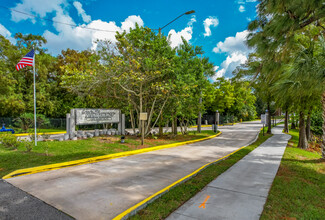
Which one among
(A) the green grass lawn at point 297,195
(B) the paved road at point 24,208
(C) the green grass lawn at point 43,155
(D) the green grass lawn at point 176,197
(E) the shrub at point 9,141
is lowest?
(A) the green grass lawn at point 297,195

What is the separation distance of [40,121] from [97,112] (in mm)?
8895

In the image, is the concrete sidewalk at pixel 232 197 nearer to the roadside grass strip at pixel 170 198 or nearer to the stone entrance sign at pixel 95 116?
the roadside grass strip at pixel 170 198

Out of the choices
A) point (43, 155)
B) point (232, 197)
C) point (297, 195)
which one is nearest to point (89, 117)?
point (43, 155)

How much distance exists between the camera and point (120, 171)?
22.9 feet

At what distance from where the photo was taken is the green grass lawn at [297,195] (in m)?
3.96

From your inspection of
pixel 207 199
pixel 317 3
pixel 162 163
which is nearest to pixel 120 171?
pixel 162 163

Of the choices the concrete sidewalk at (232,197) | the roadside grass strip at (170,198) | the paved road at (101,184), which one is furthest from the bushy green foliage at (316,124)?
the roadside grass strip at (170,198)

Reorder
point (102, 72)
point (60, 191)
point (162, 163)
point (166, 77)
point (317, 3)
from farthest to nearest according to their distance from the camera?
point (166, 77) → point (102, 72) → point (162, 163) → point (317, 3) → point (60, 191)

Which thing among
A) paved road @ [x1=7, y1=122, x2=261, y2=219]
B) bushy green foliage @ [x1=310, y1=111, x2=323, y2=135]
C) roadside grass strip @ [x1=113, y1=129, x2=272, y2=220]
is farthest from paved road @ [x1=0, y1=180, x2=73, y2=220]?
bushy green foliage @ [x1=310, y1=111, x2=323, y2=135]

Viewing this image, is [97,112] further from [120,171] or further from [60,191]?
[60,191]

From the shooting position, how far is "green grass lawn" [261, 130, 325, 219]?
396 cm

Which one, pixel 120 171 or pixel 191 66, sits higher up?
pixel 191 66

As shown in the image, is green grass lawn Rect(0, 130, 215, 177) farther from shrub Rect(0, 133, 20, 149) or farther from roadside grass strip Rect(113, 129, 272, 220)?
roadside grass strip Rect(113, 129, 272, 220)

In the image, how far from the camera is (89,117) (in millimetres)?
13992
